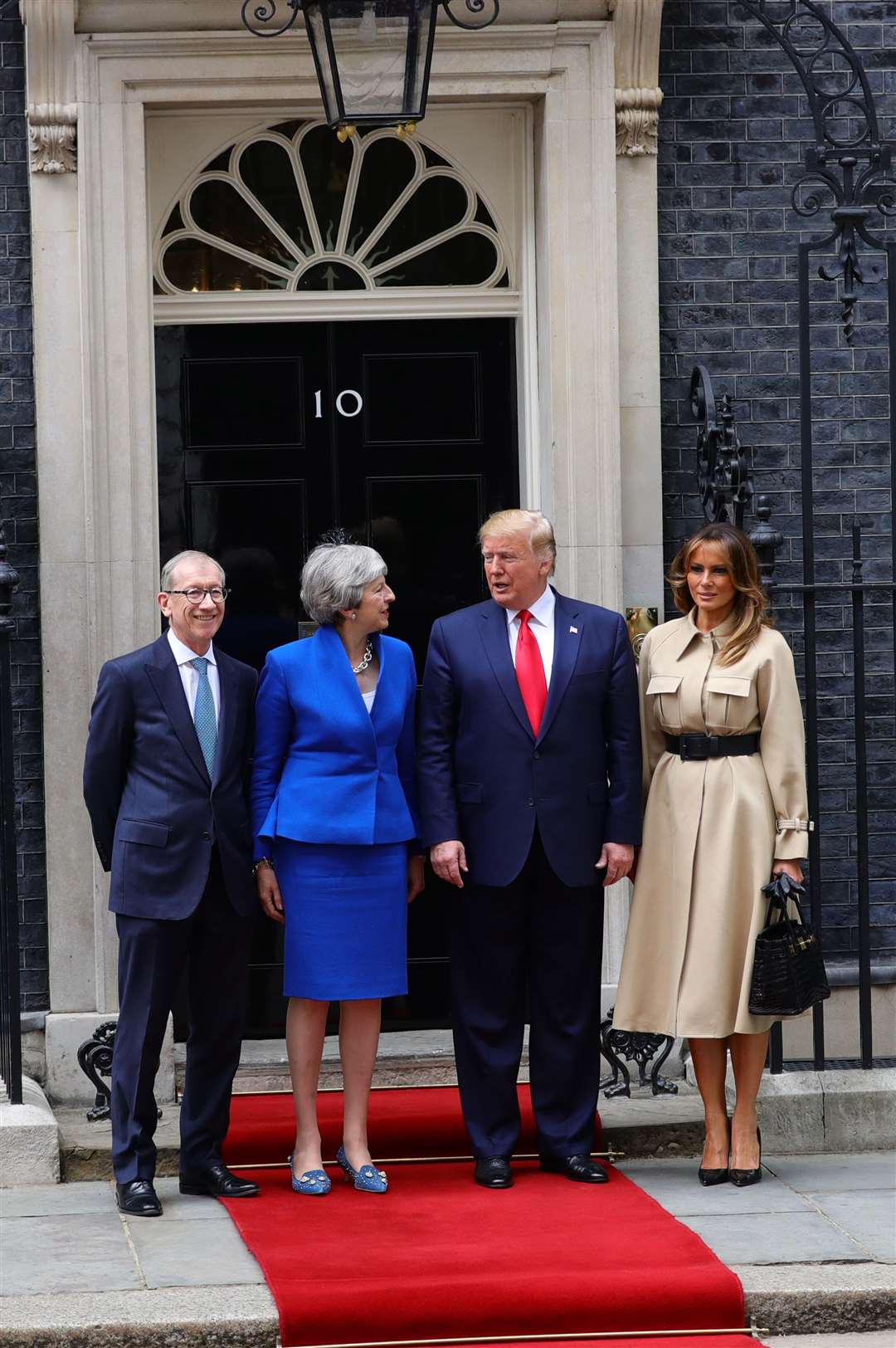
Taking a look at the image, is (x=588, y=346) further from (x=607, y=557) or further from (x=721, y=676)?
(x=721, y=676)

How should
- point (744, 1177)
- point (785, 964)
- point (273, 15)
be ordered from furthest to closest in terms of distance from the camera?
point (273, 15) < point (744, 1177) < point (785, 964)

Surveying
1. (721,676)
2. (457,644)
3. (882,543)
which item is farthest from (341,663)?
(882,543)

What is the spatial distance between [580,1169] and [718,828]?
1.13 meters

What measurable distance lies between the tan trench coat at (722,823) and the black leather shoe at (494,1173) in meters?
0.64

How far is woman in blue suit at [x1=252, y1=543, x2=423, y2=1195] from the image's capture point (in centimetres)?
603

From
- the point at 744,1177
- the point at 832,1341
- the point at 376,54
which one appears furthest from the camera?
the point at 744,1177

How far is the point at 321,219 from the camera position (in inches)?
301

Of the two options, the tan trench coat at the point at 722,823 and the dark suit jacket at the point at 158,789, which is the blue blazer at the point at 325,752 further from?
the tan trench coat at the point at 722,823

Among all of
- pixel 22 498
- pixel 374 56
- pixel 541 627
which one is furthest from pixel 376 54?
pixel 22 498

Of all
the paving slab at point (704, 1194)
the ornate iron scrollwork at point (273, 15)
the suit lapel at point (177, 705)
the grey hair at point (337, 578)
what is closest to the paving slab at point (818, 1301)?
the paving slab at point (704, 1194)

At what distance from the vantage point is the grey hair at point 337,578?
6.02 m

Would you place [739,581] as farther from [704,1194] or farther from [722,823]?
[704,1194]

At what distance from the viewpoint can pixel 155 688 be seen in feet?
19.5

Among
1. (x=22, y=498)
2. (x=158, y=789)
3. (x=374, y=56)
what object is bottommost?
(x=158, y=789)
